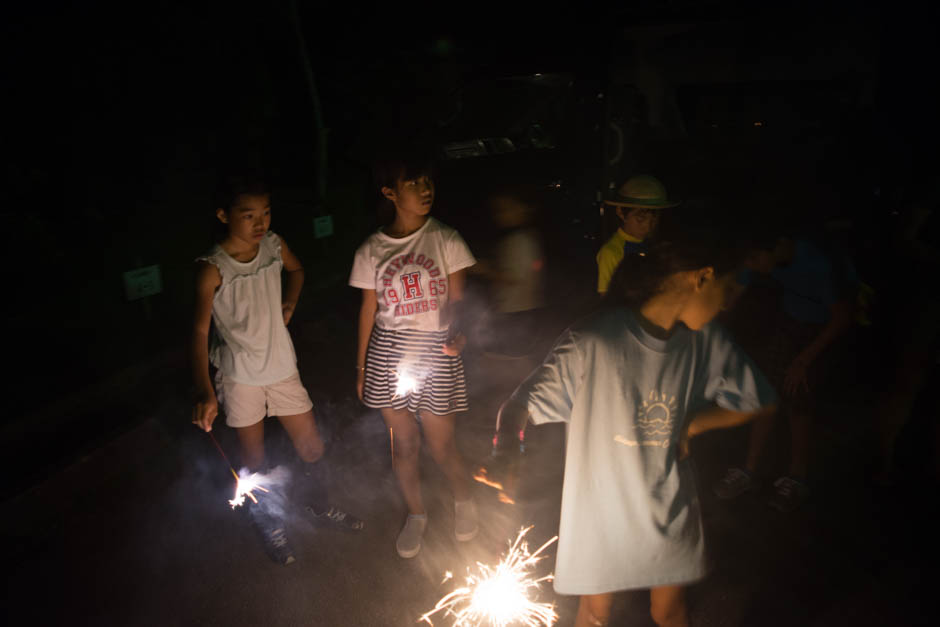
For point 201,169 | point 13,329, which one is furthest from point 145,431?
point 201,169

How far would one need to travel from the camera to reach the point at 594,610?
7.47 ft

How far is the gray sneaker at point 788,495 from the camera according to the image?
11.4ft

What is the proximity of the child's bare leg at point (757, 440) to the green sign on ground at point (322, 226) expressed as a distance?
5117 millimetres

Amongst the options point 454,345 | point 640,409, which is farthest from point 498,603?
point 640,409

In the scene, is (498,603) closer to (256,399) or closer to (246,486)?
(246,486)

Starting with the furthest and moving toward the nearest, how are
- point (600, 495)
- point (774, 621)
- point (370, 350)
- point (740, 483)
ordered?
point (740, 483)
point (370, 350)
point (774, 621)
point (600, 495)

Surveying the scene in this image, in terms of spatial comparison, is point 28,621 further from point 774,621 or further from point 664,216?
point 664,216

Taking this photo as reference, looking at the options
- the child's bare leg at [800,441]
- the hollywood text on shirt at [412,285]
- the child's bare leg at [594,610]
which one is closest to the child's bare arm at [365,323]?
the hollywood text on shirt at [412,285]

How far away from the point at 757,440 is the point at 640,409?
2061 millimetres

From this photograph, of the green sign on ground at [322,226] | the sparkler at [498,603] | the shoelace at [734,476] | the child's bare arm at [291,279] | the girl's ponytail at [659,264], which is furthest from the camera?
the green sign on ground at [322,226]

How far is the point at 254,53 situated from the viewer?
686cm

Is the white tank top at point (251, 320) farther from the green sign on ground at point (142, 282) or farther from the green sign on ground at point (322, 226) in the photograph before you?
the green sign on ground at point (322, 226)

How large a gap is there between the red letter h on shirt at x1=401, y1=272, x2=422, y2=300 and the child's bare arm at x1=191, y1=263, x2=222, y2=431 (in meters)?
0.90

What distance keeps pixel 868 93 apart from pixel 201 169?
7980 millimetres
